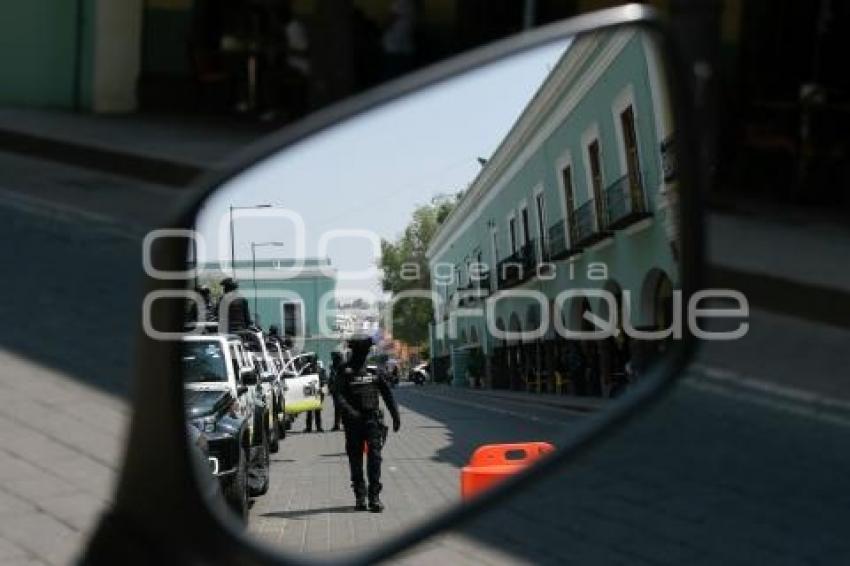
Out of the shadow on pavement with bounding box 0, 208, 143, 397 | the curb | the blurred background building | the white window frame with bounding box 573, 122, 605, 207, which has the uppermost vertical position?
the blurred background building

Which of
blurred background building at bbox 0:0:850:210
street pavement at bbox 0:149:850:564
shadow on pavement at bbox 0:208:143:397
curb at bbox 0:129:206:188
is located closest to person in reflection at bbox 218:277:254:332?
street pavement at bbox 0:149:850:564

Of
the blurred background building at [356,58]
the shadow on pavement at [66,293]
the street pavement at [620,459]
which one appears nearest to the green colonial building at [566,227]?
the street pavement at [620,459]

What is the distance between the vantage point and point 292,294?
1.22m

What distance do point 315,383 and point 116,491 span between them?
229 mm

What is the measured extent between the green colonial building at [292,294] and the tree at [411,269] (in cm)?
6

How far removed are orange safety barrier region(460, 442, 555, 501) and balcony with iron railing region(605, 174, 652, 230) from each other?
261mm

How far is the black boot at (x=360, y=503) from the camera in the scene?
129 centimetres

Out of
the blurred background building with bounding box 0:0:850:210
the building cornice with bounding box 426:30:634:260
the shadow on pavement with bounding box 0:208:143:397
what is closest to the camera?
the building cornice with bounding box 426:30:634:260

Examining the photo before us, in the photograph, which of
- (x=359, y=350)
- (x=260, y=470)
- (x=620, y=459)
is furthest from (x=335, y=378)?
(x=620, y=459)

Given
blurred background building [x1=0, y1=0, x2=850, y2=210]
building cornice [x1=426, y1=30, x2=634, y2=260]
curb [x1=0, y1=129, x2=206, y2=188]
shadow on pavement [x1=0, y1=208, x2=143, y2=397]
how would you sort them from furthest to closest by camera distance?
blurred background building [x1=0, y1=0, x2=850, y2=210], curb [x1=0, y1=129, x2=206, y2=188], shadow on pavement [x1=0, y1=208, x2=143, y2=397], building cornice [x1=426, y1=30, x2=634, y2=260]

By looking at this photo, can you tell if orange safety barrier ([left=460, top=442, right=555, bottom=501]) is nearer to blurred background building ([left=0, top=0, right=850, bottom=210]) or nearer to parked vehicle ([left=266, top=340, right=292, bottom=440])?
parked vehicle ([left=266, top=340, right=292, bottom=440])

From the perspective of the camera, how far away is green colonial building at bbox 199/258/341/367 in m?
1.22

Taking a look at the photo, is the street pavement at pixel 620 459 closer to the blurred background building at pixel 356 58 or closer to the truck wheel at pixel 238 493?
the truck wheel at pixel 238 493

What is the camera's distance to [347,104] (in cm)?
129
